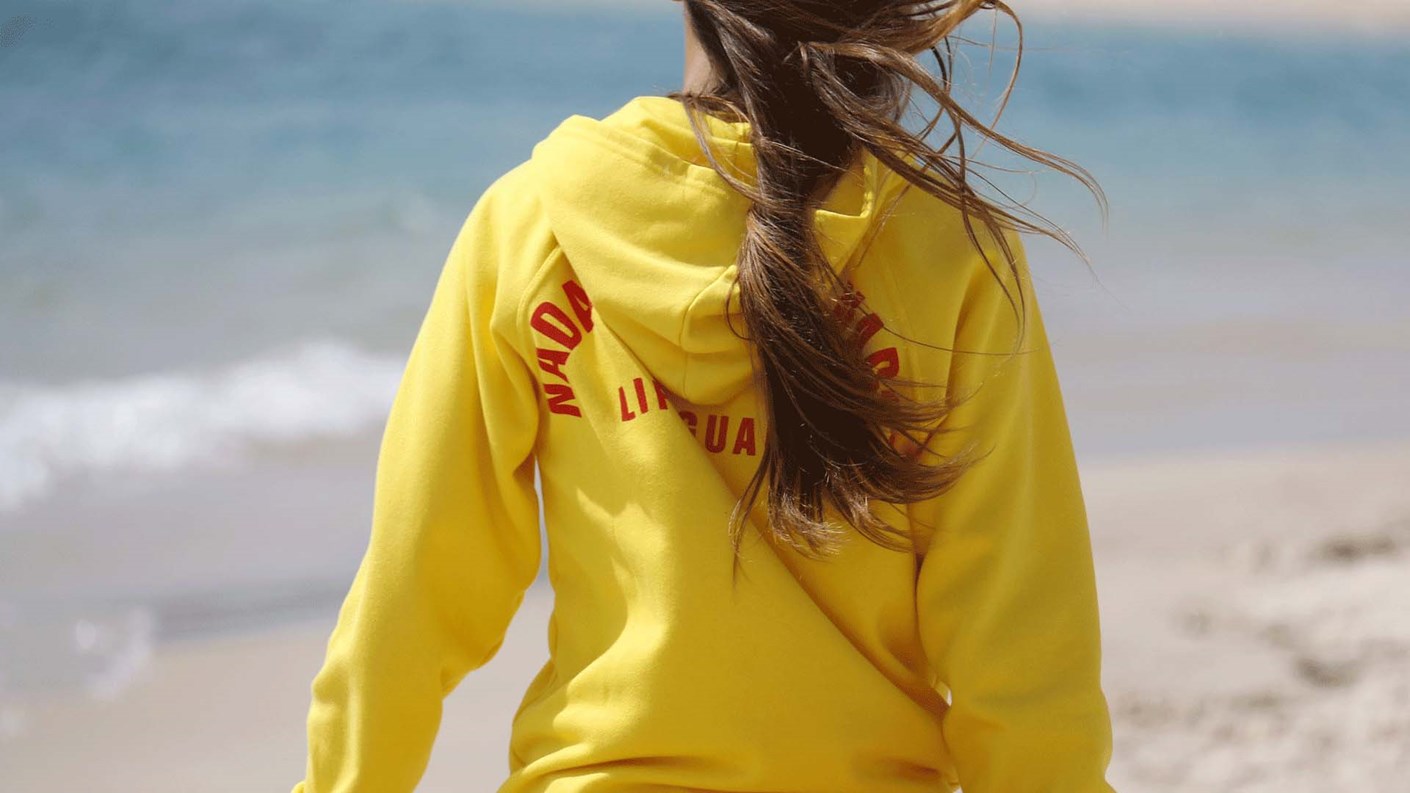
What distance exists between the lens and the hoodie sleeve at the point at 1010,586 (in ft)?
4.09

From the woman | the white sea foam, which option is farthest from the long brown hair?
the white sea foam

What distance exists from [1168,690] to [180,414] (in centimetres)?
346

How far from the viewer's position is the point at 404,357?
592 cm

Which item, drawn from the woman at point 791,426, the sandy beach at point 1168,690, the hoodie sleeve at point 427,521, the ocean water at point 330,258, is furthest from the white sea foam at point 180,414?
the woman at point 791,426

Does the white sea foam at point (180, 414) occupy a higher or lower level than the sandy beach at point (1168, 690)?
higher

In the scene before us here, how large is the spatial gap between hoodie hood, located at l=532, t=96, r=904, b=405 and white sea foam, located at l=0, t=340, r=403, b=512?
3.84m

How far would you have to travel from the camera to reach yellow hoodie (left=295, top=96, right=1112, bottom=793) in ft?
4.05

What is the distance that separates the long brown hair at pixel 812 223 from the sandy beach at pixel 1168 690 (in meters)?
1.97

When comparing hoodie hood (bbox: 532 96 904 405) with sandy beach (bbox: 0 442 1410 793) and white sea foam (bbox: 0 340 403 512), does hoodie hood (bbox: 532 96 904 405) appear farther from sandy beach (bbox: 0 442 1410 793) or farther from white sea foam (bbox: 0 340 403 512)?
white sea foam (bbox: 0 340 403 512)

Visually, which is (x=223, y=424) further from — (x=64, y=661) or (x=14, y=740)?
(x=14, y=740)

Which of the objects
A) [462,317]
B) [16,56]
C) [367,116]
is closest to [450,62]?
[367,116]

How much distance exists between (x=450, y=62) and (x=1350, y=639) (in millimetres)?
8071

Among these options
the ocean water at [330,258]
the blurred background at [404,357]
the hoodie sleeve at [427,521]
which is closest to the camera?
the hoodie sleeve at [427,521]

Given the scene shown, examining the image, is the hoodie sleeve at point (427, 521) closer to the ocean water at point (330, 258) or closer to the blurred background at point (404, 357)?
the blurred background at point (404, 357)
